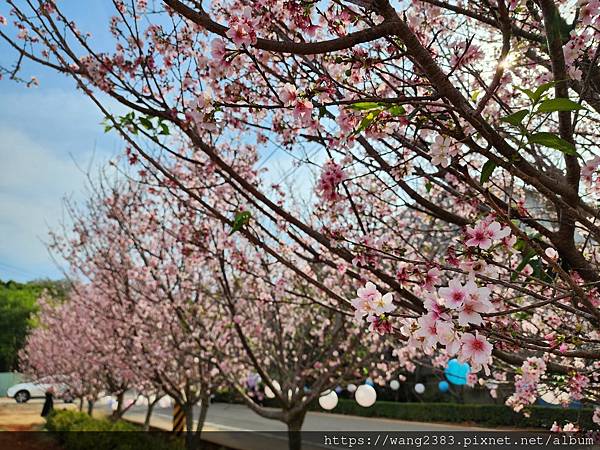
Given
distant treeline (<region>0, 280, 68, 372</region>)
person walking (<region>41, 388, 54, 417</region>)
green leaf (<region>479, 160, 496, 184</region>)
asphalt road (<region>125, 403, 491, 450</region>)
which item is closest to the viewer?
green leaf (<region>479, 160, 496, 184</region>)

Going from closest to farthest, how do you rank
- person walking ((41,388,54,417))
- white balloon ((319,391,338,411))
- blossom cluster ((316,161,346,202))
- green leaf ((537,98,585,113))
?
green leaf ((537,98,585,113)), blossom cluster ((316,161,346,202)), white balloon ((319,391,338,411)), person walking ((41,388,54,417))

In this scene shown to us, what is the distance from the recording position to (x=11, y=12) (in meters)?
2.78

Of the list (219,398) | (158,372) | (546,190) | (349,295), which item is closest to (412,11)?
(546,190)

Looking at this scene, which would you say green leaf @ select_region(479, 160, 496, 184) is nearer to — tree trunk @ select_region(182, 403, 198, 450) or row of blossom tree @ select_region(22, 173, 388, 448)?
row of blossom tree @ select_region(22, 173, 388, 448)

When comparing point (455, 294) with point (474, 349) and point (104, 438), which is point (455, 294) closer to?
point (474, 349)

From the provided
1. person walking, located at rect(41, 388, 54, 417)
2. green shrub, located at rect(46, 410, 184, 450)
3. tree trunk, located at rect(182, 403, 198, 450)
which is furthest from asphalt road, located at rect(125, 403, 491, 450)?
person walking, located at rect(41, 388, 54, 417)

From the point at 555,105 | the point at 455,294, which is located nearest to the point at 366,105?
the point at 555,105

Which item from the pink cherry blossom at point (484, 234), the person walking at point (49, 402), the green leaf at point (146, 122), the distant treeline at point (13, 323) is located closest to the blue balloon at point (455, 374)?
the pink cherry blossom at point (484, 234)

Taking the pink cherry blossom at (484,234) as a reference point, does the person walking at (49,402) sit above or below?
below

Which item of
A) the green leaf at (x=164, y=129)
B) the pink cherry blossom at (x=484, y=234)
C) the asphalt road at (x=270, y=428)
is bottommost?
the asphalt road at (x=270, y=428)

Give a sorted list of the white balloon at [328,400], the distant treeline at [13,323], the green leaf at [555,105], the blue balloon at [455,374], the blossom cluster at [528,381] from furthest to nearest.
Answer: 1. the distant treeline at [13,323]
2. the white balloon at [328,400]
3. the blue balloon at [455,374]
4. the blossom cluster at [528,381]
5. the green leaf at [555,105]

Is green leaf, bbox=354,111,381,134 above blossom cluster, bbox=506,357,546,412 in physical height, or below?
above

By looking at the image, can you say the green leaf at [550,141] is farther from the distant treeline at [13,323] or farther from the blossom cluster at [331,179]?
the distant treeline at [13,323]

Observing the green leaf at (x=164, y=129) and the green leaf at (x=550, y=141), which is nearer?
the green leaf at (x=550, y=141)
